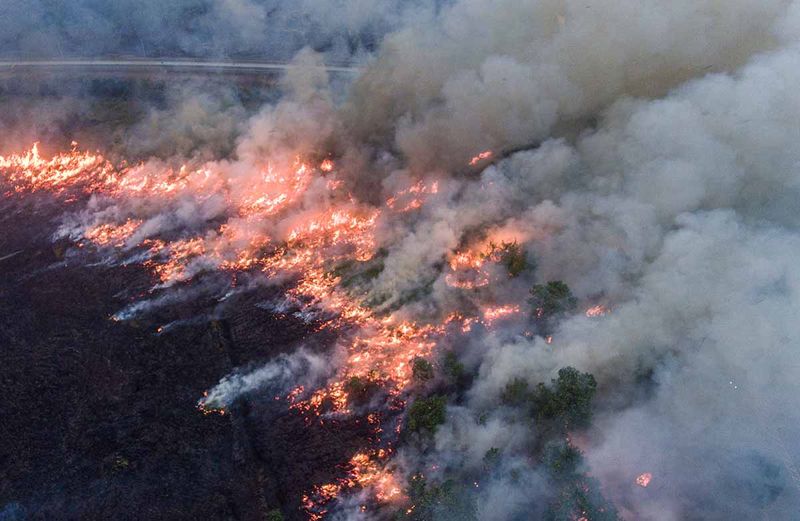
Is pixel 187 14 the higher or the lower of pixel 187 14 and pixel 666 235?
the higher

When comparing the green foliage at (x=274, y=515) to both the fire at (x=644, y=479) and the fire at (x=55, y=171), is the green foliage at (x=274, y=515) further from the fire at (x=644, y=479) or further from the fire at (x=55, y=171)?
the fire at (x=55, y=171)

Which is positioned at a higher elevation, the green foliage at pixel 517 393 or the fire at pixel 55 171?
the fire at pixel 55 171

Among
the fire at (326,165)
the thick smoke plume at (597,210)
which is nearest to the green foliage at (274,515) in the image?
the thick smoke plume at (597,210)

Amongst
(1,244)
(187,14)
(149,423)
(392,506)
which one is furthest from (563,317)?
(187,14)

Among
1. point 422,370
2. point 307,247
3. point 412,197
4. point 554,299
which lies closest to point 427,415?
point 422,370

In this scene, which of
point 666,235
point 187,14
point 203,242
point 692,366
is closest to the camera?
point 692,366

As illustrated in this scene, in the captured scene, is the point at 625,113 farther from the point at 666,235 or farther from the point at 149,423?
the point at 149,423
